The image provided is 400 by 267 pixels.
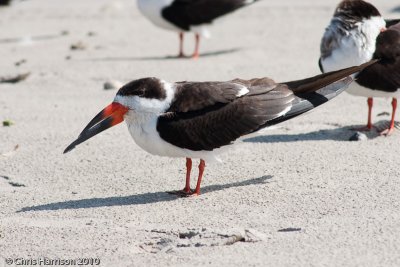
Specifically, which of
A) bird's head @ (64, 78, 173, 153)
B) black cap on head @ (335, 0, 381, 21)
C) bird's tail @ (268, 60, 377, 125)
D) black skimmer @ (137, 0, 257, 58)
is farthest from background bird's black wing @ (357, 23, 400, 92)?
black skimmer @ (137, 0, 257, 58)

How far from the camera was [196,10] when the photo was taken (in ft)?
31.7

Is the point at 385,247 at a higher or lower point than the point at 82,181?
higher

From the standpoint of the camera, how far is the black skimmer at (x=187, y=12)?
952cm

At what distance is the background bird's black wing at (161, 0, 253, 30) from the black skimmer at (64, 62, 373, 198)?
443cm

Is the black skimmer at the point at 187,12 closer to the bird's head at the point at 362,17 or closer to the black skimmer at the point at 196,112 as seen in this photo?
the bird's head at the point at 362,17

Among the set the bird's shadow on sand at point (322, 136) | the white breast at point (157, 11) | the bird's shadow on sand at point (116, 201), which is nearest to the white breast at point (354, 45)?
the bird's shadow on sand at point (322, 136)

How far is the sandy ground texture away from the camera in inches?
167

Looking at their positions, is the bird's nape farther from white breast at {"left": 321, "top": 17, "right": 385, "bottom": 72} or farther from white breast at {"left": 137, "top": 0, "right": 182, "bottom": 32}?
white breast at {"left": 137, "top": 0, "right": 182, "bottom": 32}

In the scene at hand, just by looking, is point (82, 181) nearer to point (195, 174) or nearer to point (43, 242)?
point (195, 174)

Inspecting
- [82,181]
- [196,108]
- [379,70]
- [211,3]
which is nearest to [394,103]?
[379,70]

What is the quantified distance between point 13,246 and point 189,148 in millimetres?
1222

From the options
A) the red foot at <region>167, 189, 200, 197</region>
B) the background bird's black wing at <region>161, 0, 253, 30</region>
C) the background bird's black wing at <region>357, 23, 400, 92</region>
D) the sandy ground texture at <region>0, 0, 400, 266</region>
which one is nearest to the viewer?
the sandy ground texture at <region>0, 0, 400, 266</region>

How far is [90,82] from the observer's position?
827cm

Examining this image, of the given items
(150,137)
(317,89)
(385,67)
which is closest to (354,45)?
(385,67)
